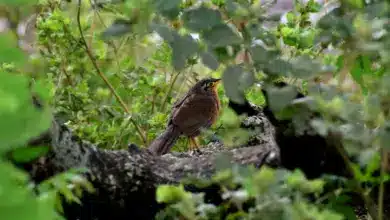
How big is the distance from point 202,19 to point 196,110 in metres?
1.46

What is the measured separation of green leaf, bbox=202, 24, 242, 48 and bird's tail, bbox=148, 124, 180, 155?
0.94 m

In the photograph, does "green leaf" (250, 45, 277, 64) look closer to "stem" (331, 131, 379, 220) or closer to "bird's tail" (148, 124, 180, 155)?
"stem" (331, 131, 379, 220)

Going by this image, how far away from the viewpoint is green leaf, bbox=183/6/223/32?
4.07 feet

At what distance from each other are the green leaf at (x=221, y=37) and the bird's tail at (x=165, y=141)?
943 mm

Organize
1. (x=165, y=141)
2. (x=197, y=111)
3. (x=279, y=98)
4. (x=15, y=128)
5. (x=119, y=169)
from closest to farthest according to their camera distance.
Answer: (x=15, y=128), (x=279, y=98), (x=119, y=169), (x=165, y=141), (x=197, y=111)

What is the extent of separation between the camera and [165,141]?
2.29 meters

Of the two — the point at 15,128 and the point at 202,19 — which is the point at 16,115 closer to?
the point at 15,128

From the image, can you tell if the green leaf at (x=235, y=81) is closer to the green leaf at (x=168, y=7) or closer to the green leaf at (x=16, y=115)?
the green leaf at (x=168, y=7)

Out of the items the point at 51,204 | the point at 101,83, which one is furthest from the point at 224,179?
the point at 101,83

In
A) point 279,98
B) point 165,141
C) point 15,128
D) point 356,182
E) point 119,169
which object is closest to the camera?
point 15,128

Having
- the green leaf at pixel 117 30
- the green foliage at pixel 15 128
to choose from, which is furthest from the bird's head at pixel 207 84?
the green foliage at pixel 15 128

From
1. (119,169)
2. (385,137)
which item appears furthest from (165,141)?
(385,137)

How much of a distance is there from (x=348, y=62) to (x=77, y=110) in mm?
1125

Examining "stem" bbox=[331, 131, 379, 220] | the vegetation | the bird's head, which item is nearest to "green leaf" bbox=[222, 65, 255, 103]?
the vegetation
